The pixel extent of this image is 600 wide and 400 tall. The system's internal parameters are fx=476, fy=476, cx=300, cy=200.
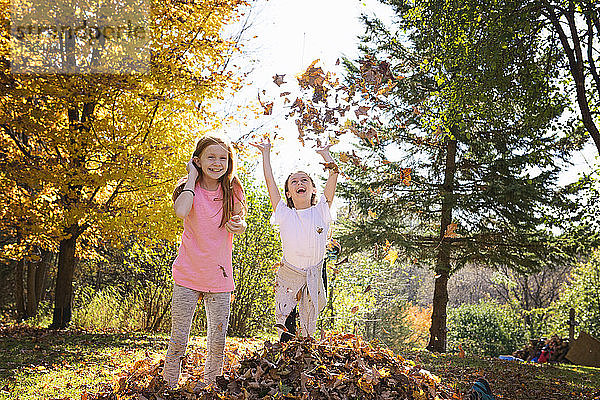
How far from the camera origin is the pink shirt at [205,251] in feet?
9.41

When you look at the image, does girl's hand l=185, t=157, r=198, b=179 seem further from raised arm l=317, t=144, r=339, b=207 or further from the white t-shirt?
raised arm l=317, t=144, r=339, b=207

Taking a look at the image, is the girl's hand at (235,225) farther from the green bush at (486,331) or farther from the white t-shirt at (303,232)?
the green bush at (486,331)

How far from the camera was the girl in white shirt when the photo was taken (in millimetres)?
3186

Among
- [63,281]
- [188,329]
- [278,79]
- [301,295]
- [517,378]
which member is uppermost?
[278,79]

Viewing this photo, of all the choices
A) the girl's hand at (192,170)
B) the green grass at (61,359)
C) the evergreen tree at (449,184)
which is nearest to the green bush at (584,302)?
the evergreen tree at (449,184)

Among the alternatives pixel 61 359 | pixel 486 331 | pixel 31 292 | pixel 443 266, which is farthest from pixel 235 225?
pixel 486 331

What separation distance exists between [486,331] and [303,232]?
47.3 feet

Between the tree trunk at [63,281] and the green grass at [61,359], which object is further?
the tree trunk at [63,281]

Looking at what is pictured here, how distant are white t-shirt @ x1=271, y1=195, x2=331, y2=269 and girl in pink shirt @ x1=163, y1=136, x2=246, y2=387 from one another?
1.16 feet

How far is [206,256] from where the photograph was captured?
2.90 metres

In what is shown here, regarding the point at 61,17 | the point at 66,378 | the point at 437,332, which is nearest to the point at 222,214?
the point at 66,378

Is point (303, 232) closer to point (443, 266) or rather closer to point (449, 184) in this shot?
point (443, 266)

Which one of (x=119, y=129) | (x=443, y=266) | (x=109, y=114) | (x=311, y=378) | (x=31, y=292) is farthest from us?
(x=31, y=292)

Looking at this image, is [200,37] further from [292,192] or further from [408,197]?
[408,197]
